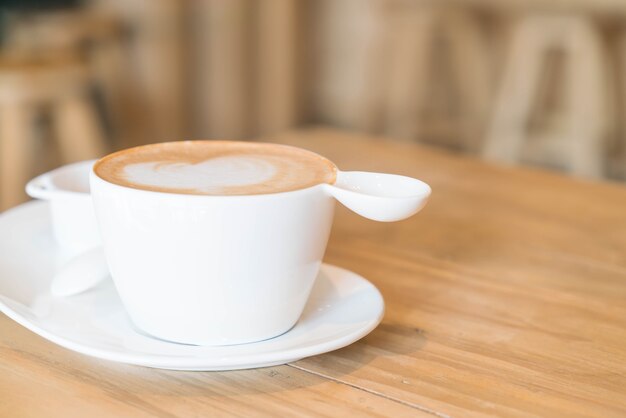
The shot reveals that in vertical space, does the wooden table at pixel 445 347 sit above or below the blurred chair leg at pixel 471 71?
above

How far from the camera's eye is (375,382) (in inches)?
17.1

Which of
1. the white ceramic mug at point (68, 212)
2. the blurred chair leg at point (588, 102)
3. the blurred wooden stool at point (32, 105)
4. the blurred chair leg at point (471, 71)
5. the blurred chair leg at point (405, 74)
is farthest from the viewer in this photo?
the blurred chair leg at point (405, 74)

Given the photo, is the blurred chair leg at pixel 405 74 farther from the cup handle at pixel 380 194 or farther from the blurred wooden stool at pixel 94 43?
the cup handle at pixel 380 194

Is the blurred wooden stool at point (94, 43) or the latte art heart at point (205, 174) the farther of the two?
the blurred wooden stool at point (94, 43)

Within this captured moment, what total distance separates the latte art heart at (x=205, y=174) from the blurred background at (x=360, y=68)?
1.33 m

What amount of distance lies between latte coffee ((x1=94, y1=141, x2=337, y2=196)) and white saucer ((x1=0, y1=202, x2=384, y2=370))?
81 mm

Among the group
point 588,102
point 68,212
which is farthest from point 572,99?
point 68,212

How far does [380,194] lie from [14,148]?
1.32 m

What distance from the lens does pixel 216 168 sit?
0.45 meters

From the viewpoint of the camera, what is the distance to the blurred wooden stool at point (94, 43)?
2.29 meters

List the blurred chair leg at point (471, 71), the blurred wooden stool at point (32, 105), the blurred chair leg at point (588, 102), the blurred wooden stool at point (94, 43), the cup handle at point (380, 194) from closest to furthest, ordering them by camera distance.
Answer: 1. the cup handle at point (380, 194)
2. the blurred wooden stool at point (32, 105)
3. the blurred chair leg at point (588, 102)
4. the blurred wooden stool at point (94, 43)
5. the blurred chair leg at point (471, 71)

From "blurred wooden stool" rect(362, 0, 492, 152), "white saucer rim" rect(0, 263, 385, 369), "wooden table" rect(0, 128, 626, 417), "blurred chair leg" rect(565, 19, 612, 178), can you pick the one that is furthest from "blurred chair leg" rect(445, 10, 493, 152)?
"white saucer rim" rect(0, 263, 385, 369)

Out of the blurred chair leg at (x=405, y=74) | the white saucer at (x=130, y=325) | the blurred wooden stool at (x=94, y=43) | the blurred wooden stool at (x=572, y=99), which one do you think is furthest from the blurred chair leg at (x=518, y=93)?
the white saucer at (x=130, y=325)

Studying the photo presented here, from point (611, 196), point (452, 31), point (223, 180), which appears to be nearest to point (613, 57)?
point (452, 31)
